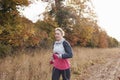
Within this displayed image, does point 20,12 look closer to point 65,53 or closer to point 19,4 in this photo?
point 19,4

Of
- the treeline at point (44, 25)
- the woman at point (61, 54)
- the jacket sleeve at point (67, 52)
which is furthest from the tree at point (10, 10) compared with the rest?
the jacket sleeve at point (67, 52)

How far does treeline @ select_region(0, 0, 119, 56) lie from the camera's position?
14.6 m

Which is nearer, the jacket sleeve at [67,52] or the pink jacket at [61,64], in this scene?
the jacket sleeve at [67,52]

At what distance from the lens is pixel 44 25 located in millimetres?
27781

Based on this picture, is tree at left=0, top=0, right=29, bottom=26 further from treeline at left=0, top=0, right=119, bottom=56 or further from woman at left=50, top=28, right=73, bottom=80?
woman at left=50, top=28, right=73, bottom=80

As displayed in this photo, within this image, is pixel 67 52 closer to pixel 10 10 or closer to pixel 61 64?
pixel 61 64

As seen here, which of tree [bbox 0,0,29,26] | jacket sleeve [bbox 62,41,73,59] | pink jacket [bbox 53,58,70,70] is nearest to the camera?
jacket sleeve [bbox 62,41,73,59]

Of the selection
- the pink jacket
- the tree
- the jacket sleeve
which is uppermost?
the tree

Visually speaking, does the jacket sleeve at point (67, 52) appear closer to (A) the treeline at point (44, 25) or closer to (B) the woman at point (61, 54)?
(B) the woman at point (61, 54)

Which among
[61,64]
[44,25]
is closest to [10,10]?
[61,64]

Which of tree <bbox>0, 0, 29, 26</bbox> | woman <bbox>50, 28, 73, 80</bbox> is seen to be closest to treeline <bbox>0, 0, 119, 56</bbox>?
tree <bbox>0, 0, 29, 26</bbox>

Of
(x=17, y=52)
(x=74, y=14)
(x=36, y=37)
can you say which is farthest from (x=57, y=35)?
(x=74, y=14)

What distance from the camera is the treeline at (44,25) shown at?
14.6m

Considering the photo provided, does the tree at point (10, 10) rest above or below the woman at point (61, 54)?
above
